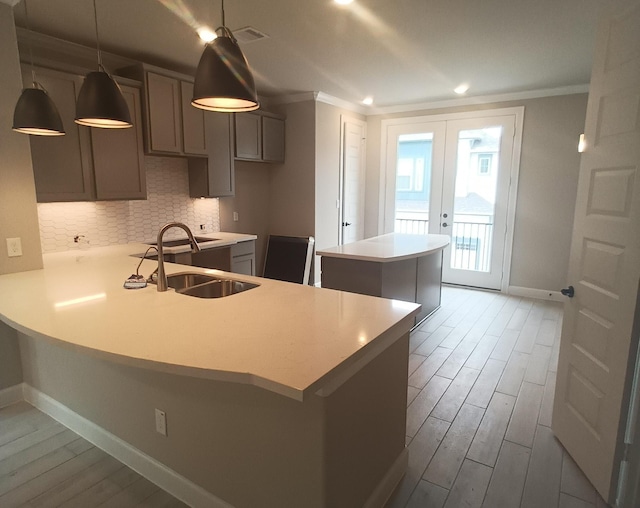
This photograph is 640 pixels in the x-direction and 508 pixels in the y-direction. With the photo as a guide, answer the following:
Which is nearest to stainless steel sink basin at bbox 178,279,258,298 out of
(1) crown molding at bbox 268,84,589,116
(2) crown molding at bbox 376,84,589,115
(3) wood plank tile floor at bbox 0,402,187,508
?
(3) wood plank tile floor at bbox 0,402,187,508

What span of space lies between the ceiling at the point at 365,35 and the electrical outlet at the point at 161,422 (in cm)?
246

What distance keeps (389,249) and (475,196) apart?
2.44 m

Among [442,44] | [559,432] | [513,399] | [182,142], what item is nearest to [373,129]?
[442,44]

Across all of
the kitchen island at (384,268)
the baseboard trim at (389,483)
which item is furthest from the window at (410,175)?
the baseboard trim at (389,483)

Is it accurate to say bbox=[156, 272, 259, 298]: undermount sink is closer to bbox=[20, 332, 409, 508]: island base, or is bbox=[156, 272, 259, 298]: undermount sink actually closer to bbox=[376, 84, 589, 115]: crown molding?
bbox=[20, 332, 409, 508]: island base

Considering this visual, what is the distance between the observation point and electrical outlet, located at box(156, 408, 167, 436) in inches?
71.2

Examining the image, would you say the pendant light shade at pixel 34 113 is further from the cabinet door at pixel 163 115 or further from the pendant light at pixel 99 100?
the cabinet door at pixel 163 115

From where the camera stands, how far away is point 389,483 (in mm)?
1843

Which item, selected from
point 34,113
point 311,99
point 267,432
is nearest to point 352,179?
point 311,99

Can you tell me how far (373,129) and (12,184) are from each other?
15.8 ft

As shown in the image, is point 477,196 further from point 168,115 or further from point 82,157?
point 82,157

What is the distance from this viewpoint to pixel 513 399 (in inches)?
107

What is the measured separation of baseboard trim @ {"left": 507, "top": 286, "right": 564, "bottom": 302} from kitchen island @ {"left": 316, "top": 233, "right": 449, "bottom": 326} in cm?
170

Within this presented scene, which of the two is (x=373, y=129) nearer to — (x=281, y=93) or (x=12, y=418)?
(x=281, y=93)
